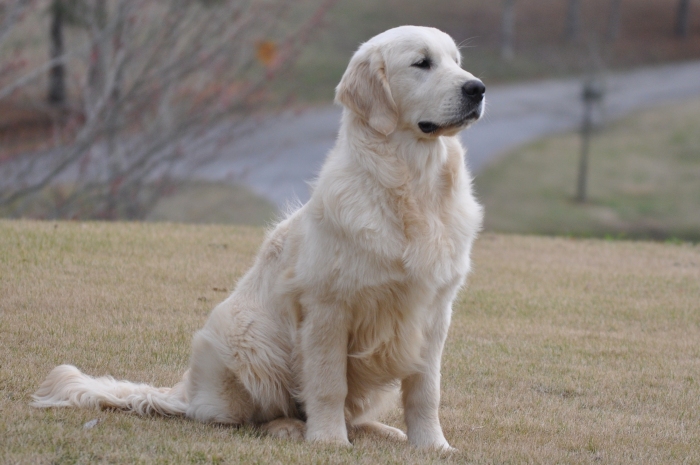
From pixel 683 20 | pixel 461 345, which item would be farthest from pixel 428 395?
pixel 683 20

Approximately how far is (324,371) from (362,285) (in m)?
0.47

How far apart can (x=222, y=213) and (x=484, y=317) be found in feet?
33.6

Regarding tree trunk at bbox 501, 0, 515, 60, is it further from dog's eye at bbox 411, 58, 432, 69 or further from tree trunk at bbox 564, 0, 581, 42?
dog's eye at bbox 411, 58, 432, 69

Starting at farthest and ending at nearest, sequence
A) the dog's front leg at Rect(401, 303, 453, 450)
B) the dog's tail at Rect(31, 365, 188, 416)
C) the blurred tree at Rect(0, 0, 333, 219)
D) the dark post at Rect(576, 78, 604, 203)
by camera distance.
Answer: the dark post at Rect(576, 78, 604, 203) < the blurred tree at Rect(0, 0, 333, 219) < the dog's tail at Rect(31, 365, 188, 416) < the dog's front leg at Rect(401, 303, 453, 450)

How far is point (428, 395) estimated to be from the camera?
4.09m

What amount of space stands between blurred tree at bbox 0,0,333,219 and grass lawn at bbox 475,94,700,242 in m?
6.48

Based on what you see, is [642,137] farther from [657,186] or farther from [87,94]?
[87,94]

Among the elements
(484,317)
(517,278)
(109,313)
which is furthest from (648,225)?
(109,313)

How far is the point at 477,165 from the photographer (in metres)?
21.2

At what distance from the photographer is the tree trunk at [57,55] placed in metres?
13.1

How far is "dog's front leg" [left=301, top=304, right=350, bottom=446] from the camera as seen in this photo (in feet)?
12.9

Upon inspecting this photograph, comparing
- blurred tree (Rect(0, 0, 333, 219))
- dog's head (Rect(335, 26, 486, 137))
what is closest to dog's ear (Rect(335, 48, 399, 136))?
dog's head (Rect(335, 26, 486, 137))

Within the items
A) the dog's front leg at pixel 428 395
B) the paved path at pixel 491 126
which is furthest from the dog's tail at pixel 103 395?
the paved path at pixel 491 126

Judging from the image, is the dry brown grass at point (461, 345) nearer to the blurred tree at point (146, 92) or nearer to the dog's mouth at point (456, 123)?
the dog's mouth at point (456, 123)
